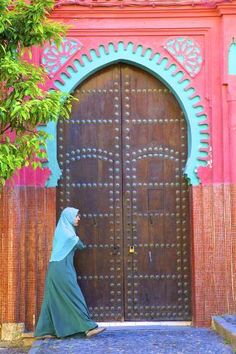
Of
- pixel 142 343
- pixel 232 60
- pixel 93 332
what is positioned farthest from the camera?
pixel 232 60

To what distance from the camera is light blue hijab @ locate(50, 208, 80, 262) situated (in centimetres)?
657

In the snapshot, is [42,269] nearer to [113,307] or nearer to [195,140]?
[113,307]

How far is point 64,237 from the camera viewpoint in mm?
6582

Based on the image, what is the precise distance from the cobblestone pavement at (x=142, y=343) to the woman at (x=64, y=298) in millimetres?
122

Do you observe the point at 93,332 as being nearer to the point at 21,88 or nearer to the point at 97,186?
the point at 97,186

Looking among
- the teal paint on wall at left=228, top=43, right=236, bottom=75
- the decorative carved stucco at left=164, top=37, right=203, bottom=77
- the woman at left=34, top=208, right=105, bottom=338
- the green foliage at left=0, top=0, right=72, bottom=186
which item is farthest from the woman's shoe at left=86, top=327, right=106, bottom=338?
the teal paint on wall at left=228, top=43, right=236, bottom=75

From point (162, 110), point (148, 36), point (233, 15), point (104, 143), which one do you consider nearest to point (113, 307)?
point (104, 143)

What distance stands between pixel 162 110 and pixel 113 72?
753 millimetres

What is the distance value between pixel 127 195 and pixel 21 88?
8.65 feet

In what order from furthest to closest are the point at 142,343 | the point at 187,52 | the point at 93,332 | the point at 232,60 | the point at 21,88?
the point at 187,52, the point at 232,60, the point at 93,332, the point at 142,343, the point at 21,88

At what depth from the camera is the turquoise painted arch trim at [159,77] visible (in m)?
7.23

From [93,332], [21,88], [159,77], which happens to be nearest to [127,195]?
Answer: [159,77]

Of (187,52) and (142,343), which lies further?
(187,52)

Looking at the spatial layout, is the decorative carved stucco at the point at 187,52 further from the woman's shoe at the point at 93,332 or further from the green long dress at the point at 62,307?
the woman's shoe at the point at 93,332
